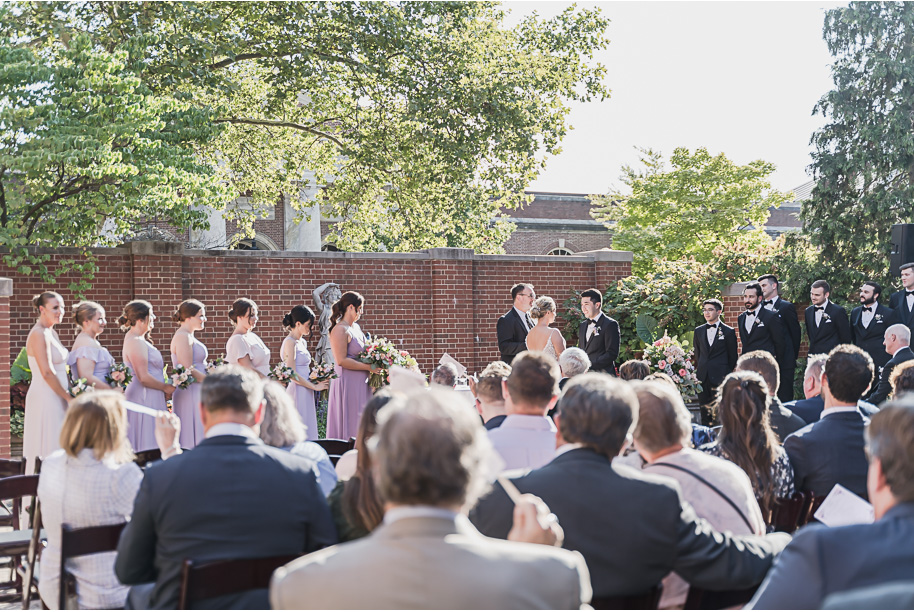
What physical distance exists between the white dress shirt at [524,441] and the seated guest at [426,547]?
7.22 ft

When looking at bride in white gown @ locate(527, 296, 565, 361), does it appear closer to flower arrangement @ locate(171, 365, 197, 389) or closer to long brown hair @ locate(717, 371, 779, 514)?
flower arrangement @ locate(171, 365, 197, 389)

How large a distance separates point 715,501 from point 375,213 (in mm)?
16227

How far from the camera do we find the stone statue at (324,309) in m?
13.7

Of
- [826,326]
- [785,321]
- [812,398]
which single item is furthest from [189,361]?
[826,326]

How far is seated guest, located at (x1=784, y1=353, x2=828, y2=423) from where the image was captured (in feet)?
20.5

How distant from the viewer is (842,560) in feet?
7.09

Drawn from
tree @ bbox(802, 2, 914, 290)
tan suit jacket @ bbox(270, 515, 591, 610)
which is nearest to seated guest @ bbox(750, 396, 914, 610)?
tan suit jacket @ bbox(270, 515, 591, 610)

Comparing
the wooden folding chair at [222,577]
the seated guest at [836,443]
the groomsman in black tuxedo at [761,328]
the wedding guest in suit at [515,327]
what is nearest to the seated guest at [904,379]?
the seated guest at [836,443]

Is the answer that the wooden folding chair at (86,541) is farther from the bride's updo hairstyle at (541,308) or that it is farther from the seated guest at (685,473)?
the bride's updo hairstyle at (541,308)

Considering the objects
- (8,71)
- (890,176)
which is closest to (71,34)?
(8,71)

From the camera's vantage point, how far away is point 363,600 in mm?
1971

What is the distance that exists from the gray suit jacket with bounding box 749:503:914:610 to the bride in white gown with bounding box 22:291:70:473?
23.6 feet

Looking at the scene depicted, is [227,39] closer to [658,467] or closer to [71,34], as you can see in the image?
[71,34]

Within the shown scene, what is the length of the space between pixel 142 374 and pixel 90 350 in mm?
499
